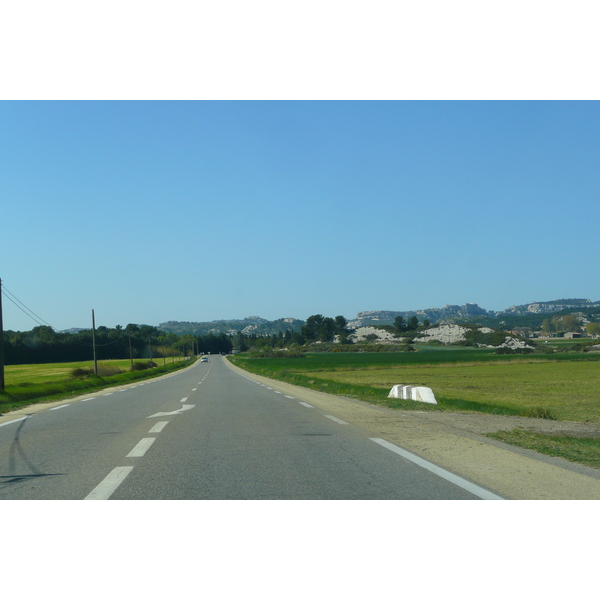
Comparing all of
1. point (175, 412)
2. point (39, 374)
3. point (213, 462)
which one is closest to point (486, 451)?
point (213, 462)

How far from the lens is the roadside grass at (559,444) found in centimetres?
822

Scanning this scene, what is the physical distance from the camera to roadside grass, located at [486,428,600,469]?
8219 millimetres

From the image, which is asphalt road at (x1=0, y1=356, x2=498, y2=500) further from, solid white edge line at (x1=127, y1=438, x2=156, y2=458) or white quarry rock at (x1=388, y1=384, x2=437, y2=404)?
white quarry rock at (x1=388, y1=384, x2=437, y2=404)

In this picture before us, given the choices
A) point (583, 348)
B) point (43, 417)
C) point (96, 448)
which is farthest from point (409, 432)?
point (583, 348)

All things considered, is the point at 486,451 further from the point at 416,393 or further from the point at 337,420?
the point at 416,393

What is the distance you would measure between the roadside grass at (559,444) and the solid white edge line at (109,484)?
5692 mm

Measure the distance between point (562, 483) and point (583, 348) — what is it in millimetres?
131471

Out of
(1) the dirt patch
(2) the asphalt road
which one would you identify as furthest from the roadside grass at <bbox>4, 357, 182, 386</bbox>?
(1) the dirt patch

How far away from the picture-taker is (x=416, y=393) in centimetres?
2058

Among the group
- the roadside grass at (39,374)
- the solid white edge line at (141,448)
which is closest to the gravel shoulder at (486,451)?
the solid white edge line at (141,448)

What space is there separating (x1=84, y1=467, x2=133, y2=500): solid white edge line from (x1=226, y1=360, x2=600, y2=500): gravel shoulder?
3.82m

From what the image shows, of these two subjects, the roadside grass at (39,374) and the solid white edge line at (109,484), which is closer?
the solid white edge line at (109,484)

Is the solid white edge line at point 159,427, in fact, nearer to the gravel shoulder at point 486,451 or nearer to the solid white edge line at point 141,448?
the solid white edge line at point 141,448
